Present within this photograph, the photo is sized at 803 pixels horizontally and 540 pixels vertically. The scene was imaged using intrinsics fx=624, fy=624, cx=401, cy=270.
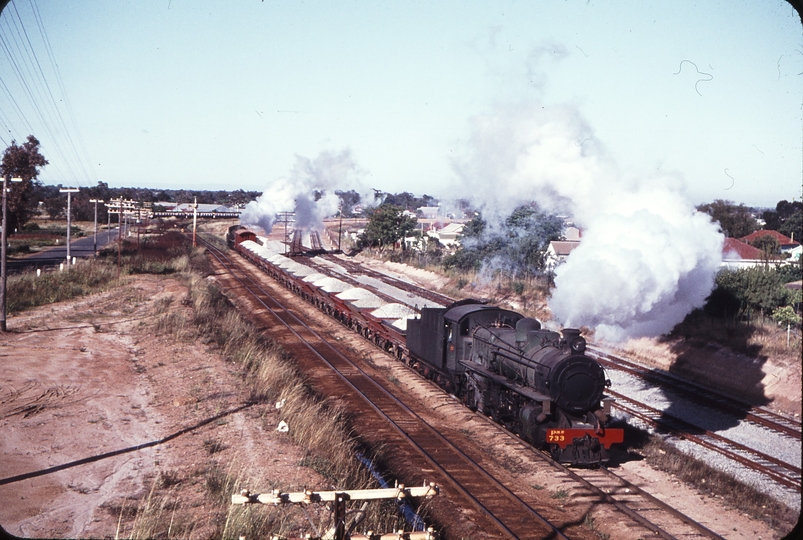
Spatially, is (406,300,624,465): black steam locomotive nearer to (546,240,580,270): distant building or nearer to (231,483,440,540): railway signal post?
(231,483,440,540): railway signal post

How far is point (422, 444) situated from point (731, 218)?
5793 centimetres

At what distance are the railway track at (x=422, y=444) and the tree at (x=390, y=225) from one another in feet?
132

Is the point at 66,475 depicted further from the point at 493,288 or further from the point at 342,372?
the point at 493,288

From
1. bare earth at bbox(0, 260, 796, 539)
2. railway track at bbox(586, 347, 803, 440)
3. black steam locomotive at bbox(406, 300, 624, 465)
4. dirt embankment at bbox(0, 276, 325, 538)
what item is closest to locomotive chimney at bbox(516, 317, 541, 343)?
black steam locomotive at bbox(406, 300, 624, 465)

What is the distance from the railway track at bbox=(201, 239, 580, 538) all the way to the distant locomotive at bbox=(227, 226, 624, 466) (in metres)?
1.71

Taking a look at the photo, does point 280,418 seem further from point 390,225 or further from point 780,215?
point 780,215

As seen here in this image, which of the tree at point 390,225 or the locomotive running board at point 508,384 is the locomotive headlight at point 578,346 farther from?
the tree at point 390,225

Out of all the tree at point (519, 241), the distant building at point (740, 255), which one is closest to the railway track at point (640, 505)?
the distant building at point (740, 255)

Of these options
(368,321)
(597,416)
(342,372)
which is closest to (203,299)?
(368,321)

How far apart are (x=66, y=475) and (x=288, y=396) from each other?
20.8ft

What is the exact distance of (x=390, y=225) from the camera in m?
67.9

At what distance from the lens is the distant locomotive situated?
1370 cm

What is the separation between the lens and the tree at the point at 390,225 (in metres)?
67.8

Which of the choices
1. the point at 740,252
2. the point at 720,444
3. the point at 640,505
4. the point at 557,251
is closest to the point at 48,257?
the point at 557,251
